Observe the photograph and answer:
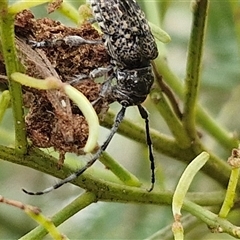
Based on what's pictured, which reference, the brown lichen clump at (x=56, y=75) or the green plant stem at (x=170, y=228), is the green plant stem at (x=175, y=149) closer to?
the green plant stem at (x=170, y=228)

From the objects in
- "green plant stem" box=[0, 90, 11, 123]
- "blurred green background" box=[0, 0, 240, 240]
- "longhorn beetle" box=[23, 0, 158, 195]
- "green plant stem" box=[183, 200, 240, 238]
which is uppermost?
"green plant stem" box=[0, 90, 11, 123]

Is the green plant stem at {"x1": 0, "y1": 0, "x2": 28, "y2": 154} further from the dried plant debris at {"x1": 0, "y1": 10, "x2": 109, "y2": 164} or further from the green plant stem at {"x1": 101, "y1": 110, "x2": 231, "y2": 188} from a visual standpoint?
the green plant stem at {"x1": 101, "y1": 110, "x2": 231, "y2": 188}

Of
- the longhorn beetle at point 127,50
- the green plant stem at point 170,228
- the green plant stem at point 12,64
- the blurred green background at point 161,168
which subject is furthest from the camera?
the blurred green background at point 161,168

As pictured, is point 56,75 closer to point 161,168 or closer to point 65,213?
point 65,213

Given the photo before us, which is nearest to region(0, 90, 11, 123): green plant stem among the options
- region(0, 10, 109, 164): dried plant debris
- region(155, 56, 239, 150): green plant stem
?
region(0, 10, 109, 164): dried plant debris

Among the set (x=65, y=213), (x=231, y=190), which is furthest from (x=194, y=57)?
(x=65, y=213)

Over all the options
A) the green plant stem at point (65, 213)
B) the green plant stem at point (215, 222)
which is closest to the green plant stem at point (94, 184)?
the green plant stem at point (65, 213)

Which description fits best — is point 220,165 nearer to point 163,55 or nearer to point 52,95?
point 163,55

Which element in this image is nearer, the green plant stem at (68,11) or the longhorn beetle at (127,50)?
the green plant stem at (68,11)
